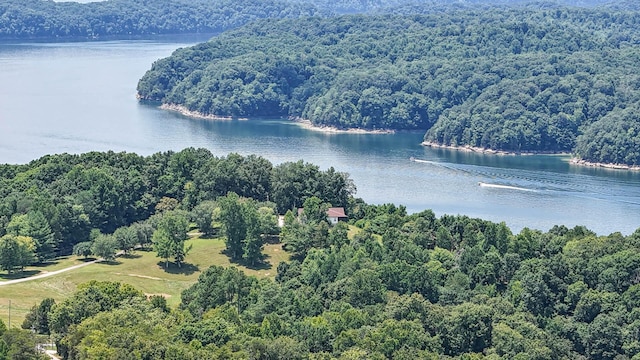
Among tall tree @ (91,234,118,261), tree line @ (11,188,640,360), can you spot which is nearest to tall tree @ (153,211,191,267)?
tall tree @ (91,234,118,261)

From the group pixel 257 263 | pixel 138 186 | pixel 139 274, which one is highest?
pixel 138 186

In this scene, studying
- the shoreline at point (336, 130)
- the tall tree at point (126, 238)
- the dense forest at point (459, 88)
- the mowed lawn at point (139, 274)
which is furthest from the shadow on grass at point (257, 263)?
the shoreline at point (336, 130)

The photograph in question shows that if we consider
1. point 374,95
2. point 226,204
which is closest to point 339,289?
point 226,204

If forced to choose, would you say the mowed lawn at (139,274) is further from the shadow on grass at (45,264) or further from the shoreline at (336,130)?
the shoreline at (336,130)

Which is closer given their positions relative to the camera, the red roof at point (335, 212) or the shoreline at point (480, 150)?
the red roof at point (335, 212)

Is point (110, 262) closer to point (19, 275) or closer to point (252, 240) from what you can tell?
point (19, 275)

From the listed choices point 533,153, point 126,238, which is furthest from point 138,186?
point 533,153

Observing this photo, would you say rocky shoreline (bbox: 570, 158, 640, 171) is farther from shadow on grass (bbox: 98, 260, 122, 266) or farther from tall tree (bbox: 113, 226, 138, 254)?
shadow on grass (bbox: 98, 260, 122, 266)
